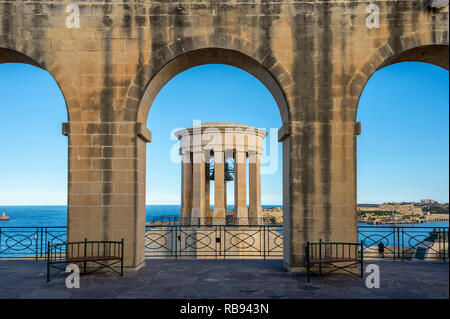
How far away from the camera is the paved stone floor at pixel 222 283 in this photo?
24.6 ft

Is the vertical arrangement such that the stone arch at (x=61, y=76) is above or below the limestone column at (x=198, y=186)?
above

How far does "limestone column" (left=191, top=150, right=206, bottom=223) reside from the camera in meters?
25.3

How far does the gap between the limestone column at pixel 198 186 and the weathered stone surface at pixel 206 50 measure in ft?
50.8

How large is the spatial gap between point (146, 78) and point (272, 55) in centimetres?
324

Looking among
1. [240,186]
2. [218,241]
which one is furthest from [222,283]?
[240,186]

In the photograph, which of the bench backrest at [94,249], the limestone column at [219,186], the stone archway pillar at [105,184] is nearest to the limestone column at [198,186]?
the limestone column at [219,186]

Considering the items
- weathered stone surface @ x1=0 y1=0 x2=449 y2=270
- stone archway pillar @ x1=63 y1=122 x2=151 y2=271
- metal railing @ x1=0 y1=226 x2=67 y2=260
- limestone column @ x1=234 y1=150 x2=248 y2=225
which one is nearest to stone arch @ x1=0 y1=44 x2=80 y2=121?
weathered stone surface @ x1=0 y1=0 x2=449 y2=270

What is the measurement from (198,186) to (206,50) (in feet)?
53.7

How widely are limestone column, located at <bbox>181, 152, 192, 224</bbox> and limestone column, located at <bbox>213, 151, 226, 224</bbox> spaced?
7.16ft

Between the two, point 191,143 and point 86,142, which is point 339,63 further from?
point 191,143

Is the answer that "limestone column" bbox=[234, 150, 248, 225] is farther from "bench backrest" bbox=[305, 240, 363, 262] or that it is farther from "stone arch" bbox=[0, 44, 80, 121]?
"stone arch" bbox=[0, 44, 80, 121]

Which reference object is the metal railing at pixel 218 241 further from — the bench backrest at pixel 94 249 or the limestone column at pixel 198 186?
the bench backrest at pixel 94 249

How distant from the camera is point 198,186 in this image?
25531 millimetres
